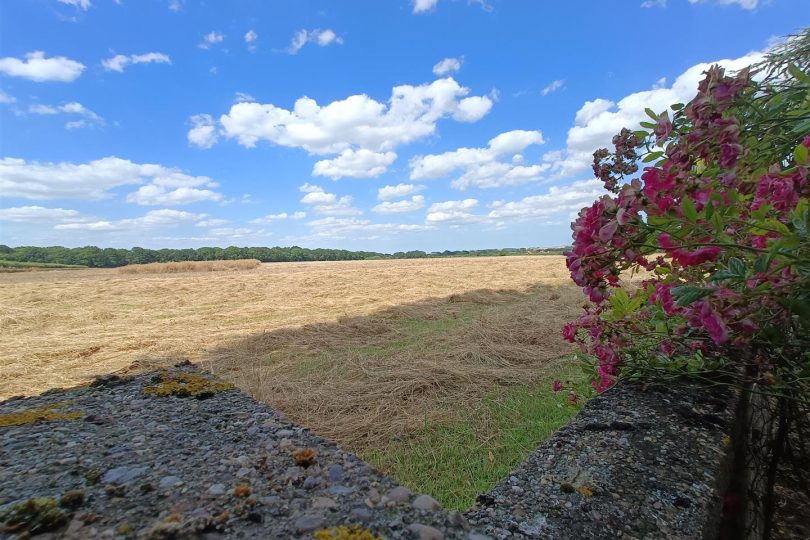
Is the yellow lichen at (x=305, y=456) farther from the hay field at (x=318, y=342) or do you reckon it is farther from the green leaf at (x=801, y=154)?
the hay field at (x=318, y=342)

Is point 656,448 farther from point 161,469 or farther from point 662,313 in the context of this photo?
point 161,469

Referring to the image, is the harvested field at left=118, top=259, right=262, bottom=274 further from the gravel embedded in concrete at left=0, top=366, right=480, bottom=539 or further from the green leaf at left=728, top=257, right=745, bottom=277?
the green leaf at left=728, top=257, right=745, bottom=277

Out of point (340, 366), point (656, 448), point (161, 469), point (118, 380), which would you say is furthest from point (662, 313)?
point (340, 366)

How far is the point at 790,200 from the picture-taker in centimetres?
85

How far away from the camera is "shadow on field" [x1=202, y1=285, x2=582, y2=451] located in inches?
135

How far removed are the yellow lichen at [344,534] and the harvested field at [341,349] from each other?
1607mm

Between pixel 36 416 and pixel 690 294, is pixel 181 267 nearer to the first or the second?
pixel 36 416

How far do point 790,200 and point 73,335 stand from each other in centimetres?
902

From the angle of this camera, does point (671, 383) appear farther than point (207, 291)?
No

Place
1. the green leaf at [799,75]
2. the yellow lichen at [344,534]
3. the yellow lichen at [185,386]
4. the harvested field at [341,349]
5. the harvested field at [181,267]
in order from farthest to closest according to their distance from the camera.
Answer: the harvested field at [181,267] → the harvested field at [341,349] → the yellow lichen at [185,386] → the green leaf at [799,75] → the yellow lichen at [344,534]

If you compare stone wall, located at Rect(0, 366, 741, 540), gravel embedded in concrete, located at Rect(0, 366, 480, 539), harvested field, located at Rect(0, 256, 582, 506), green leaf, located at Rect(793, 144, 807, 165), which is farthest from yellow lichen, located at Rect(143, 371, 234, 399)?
green leaf, located at Rect(793, 144, 807, 165)

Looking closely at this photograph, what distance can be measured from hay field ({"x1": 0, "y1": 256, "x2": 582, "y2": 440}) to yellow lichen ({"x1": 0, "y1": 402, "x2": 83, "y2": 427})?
1156 mm

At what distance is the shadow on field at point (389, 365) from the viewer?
342cm

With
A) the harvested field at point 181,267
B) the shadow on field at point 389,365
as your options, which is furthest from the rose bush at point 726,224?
the harvested field at point 181,267
